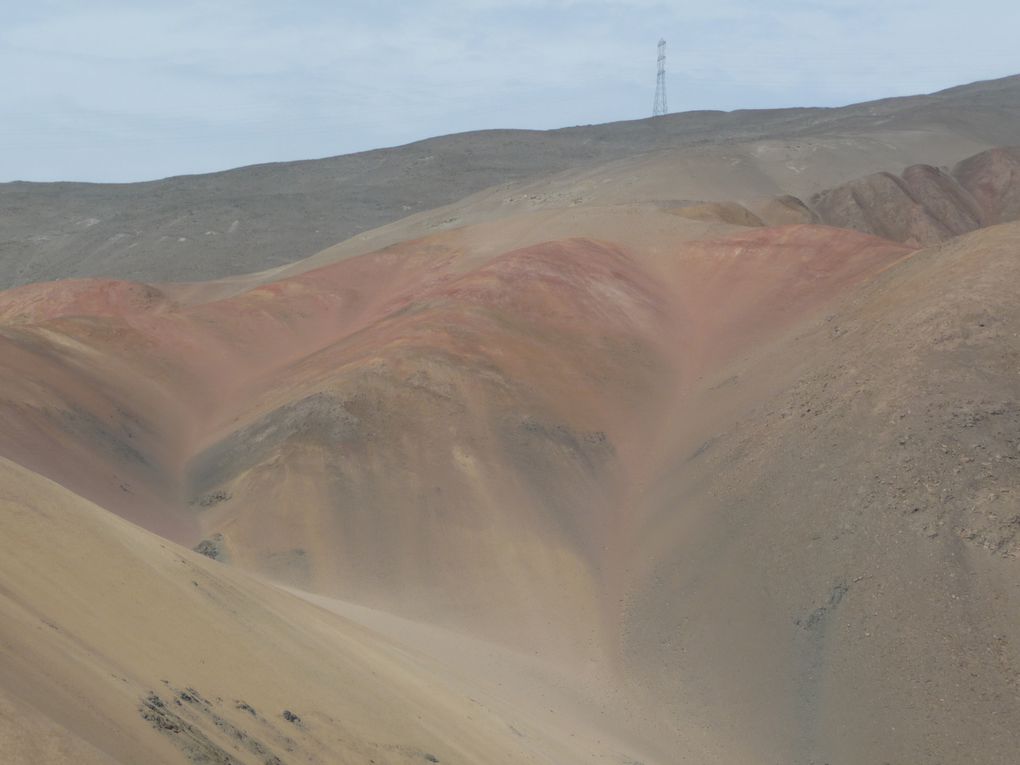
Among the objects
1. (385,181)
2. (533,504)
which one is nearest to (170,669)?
(533,504)

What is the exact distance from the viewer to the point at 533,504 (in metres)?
29.6

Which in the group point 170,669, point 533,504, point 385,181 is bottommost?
point 533,504

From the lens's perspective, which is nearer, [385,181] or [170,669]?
[170,669]

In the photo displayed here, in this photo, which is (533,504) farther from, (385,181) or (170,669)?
(385,181)

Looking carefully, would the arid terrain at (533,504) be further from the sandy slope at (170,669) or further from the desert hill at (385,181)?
the desert hill at (385,181)

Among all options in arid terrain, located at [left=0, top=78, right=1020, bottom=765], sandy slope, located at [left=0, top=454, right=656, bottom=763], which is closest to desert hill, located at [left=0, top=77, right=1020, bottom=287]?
arid terrain, located at [left=0, top=78, right=1020, bottom=765]

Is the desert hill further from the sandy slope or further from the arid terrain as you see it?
the sandy slope

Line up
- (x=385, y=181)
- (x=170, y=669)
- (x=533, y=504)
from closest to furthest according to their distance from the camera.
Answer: (x=170, y=669) < (x=533, y=504) < (x=385, y=181)

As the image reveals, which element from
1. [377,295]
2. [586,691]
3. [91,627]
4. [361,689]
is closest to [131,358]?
[377,295]

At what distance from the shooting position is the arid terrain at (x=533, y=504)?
480 inches

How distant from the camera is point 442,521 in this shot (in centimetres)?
2867

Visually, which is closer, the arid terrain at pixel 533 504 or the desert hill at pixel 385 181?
the arid terrain at pixel 533 504

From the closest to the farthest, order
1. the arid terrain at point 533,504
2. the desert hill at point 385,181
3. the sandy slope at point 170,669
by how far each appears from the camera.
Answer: the sandy slope at point 170,669
the arid terrain at point 533,504
the desert hill at point 385,181

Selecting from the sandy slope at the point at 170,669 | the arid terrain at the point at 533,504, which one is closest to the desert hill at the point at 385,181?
the arid terrain at the point at 533,504
